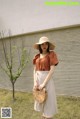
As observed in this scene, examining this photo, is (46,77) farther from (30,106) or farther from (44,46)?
(30,106)

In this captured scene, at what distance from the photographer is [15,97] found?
5.81m

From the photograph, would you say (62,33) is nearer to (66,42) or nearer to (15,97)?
(66,42)

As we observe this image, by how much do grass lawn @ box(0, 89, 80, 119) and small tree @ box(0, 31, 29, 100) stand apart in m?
0.28

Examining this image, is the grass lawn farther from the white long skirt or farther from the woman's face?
the woman's face

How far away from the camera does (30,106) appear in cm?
522

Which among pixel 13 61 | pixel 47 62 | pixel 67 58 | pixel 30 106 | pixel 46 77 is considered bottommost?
pixel 30 106

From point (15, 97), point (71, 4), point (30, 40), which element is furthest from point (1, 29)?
point (71, 4)

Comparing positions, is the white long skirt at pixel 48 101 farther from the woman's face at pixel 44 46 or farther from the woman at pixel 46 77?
the woman's face at pixel 44 46

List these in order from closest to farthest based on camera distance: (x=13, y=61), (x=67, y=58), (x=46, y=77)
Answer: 1. (x=46, y=77)
2. (x=67, y=58)
3. (x=13, y=61)

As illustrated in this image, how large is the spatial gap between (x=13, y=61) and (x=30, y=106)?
152cm

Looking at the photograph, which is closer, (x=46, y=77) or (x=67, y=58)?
(x=46, y=77)

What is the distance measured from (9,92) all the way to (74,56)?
6.30ft

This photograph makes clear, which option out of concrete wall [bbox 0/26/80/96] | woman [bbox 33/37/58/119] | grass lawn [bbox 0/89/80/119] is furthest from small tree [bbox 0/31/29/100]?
woman [bbox 33/37/58/119]

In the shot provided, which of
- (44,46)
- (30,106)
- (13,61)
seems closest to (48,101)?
(44,46)
